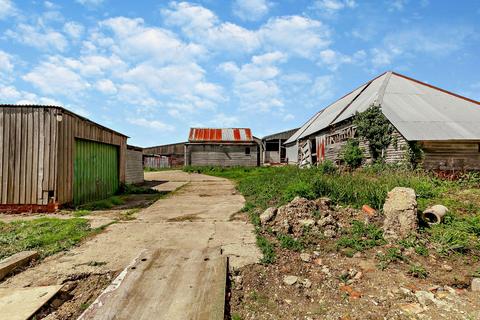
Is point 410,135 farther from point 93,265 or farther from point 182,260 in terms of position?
point 93,265

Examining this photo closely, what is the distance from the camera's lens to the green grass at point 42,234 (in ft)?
14.0

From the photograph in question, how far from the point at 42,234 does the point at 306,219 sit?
5054 millimetres

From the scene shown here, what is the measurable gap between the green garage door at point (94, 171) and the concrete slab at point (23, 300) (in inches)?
222

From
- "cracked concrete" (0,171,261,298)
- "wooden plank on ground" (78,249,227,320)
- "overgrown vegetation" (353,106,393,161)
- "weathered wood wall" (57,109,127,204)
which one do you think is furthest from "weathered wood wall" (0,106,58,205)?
"overgrown vegetation" (353,106,393,161)

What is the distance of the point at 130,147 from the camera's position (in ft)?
45.5

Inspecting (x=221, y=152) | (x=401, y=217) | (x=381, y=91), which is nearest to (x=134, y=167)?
(x=221, y=152)

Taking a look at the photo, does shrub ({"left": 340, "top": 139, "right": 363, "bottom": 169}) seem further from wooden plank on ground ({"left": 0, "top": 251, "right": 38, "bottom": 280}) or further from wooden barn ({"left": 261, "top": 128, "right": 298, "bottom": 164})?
wooden barn ({"left": 261, "top": 128, "right": 298, "bottom": 164})

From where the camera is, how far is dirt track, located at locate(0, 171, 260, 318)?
351 cm

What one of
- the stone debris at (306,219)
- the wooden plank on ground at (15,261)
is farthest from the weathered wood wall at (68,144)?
the stone debris at (306,219)

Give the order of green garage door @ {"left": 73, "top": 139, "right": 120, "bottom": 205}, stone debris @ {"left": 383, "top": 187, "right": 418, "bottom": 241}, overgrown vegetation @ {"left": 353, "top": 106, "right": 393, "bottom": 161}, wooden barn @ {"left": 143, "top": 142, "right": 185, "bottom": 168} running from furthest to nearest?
wooden barn @ {"left": 143, "top": 142, "right": 185, "bottom": 168} < overgrown vegetation @ {"left": 353, "top": 106, "right": 393, "bottom": 161} < green garage door @ {"left": 73, "top": 139, "right": 120, "bottom": 205} < stone debris @ {"left": 383, "top": 187, "right": 418, "bottom": 241}

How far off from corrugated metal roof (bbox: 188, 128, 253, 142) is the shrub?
1375 cm

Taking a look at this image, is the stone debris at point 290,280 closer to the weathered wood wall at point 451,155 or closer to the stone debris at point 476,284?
the stone debris at point 476,284

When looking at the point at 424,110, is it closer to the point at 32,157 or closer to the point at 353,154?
the point at 353,154

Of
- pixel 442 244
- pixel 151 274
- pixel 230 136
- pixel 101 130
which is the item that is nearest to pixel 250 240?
pixel 151 274
